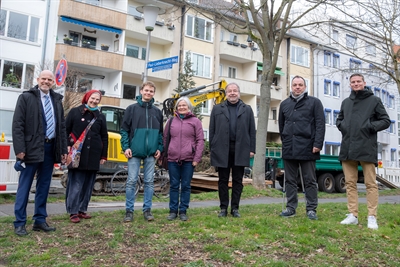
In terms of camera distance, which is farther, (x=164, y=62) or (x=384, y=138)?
(x=384, y=138)

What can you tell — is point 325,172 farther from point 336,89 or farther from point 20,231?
point 336,89

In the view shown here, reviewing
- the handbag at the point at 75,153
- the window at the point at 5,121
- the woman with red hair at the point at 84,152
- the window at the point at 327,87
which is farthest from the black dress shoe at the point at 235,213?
the window at the point at 327,87

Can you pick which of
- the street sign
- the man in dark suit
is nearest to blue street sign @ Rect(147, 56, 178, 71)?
the street sign

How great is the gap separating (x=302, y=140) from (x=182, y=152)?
1952 mm

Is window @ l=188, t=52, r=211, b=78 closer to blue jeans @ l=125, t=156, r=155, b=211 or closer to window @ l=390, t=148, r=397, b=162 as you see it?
blue jeans @ l=125, t=156, r=155, b=211

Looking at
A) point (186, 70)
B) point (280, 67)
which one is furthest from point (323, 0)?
point (280, 67)

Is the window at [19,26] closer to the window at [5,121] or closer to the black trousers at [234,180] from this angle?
the window at [5,121]

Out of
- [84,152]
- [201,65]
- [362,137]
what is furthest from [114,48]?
[362,137]

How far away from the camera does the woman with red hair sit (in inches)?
238

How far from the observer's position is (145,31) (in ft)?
93.3

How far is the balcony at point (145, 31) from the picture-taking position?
1093 inches

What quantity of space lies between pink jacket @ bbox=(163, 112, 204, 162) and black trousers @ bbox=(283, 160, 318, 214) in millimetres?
1579

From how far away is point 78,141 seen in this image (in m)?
6.11

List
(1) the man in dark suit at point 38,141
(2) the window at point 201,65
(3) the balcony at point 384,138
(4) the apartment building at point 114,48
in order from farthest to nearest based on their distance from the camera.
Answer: (3) the balcony at point 384,138
(2) the window at point 201,65
(4) the apartment building at point 114,48
(1) the man in dark suit at point 38,141
